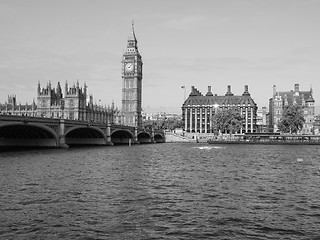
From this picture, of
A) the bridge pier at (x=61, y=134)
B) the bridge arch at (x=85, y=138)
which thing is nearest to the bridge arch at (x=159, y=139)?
the bridge arch at (x=85, y=138)

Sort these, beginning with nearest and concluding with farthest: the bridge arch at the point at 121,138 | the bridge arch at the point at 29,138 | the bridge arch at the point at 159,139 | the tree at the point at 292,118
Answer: the bridge arch at the point at 29,138, the bridge arch at the point at 121,138, the tree at the point at 292,118, the bridge arch at the point at 159,139

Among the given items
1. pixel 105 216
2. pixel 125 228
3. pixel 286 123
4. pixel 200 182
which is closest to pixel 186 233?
pixel 125 228

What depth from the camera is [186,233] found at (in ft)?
65.2

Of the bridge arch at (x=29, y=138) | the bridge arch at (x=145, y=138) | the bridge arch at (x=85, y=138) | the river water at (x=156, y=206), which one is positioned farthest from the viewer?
the bridge arch at (x=145, y=138)

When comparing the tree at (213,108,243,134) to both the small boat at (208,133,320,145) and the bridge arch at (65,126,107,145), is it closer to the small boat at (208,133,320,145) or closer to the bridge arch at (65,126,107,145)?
the small boat at (208,133,320,145)

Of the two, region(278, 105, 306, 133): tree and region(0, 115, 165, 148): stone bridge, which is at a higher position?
region(278, 105, 306, 133): tree

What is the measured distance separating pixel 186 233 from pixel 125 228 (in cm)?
313

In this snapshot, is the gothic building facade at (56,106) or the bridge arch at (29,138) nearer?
the bridge arch at (29,138)

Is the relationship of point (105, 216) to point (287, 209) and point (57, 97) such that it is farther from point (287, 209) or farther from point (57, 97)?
point (57, 97)

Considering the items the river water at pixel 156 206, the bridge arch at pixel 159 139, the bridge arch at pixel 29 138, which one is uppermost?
the bridge arch at pixel 29 138

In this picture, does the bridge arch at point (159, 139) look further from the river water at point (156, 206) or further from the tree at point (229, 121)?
the river water at point (156, 206)

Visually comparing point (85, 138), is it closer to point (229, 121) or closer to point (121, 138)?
point (121, 138)

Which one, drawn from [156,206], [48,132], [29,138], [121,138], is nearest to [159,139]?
[121,138]

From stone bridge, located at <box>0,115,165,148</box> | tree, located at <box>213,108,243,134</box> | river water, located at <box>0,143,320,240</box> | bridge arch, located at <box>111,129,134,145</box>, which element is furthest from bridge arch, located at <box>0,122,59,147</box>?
tree, located at <box>213,108,243,134</box>
